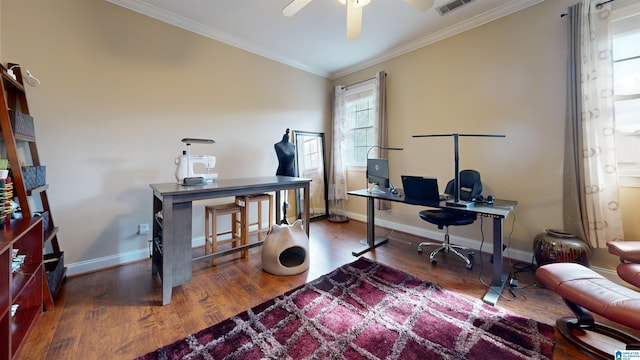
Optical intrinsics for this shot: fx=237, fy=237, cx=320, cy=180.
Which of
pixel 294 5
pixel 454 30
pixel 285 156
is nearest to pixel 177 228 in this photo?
pixel 285 156

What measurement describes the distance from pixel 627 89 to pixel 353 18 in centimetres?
245

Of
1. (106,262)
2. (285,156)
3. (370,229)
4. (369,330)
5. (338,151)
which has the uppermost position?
(338,151)

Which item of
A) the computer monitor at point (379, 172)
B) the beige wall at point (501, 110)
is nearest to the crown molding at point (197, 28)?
the beige wall at point (501, 110)

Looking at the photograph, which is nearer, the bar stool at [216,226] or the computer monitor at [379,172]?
the bar stool at [216,226]

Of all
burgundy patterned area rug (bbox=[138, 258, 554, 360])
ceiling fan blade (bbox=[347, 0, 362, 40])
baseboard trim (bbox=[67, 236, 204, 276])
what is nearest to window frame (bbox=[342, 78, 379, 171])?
ceiling fan blade (bbox=[347, 0, 362, 40])

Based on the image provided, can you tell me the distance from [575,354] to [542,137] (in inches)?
77.9

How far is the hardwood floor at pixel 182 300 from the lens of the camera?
1433mm

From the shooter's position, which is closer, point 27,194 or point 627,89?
point 27,194

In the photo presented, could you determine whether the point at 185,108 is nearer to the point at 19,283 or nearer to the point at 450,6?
the point at 19,283

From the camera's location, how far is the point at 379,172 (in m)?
2.85

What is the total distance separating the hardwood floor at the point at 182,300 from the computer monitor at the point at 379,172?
86cm

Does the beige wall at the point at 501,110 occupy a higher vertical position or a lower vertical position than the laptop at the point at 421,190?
higher

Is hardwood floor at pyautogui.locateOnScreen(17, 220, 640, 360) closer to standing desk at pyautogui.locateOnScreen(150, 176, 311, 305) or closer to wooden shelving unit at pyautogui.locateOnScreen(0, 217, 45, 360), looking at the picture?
wooden shelving unit at pyautogui.locateOnScreen(0, 217, 45, 360)

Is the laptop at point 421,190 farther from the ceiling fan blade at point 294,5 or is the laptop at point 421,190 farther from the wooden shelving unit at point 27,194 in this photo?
the wooden shelving unit at point 27,194
